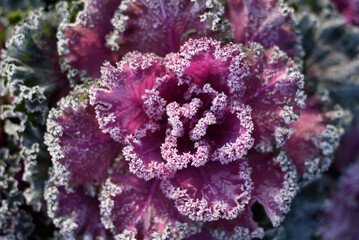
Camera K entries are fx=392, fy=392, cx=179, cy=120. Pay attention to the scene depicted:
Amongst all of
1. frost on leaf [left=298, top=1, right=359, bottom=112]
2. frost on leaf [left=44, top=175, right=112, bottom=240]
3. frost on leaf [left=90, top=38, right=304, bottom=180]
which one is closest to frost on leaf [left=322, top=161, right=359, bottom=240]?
frost on leaf [left=298, top=1, right=359, bottom=112]

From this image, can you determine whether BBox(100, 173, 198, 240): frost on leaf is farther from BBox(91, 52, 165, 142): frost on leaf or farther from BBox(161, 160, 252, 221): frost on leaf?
BBox(91, 52, 165, 142): frost on leaf

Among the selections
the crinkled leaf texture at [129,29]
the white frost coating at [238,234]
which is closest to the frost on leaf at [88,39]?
the crinkled leaf texture at [129,29]

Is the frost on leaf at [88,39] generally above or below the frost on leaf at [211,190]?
above

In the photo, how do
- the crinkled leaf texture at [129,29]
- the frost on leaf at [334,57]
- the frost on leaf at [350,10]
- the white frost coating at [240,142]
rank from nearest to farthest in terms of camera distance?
1. the white frost coating at [240,142]
2. the crinkled leaf texture at [129,29]
3. the frost on leaf at [334,57]
4. the frost on leaf at [350,10]

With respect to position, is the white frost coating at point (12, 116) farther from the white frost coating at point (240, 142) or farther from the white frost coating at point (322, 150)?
the white frost coating at point (322, 150)

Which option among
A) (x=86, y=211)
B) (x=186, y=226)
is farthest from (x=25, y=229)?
(x=186, y=226)

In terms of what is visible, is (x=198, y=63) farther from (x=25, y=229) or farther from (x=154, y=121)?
(x=25, y=229)
